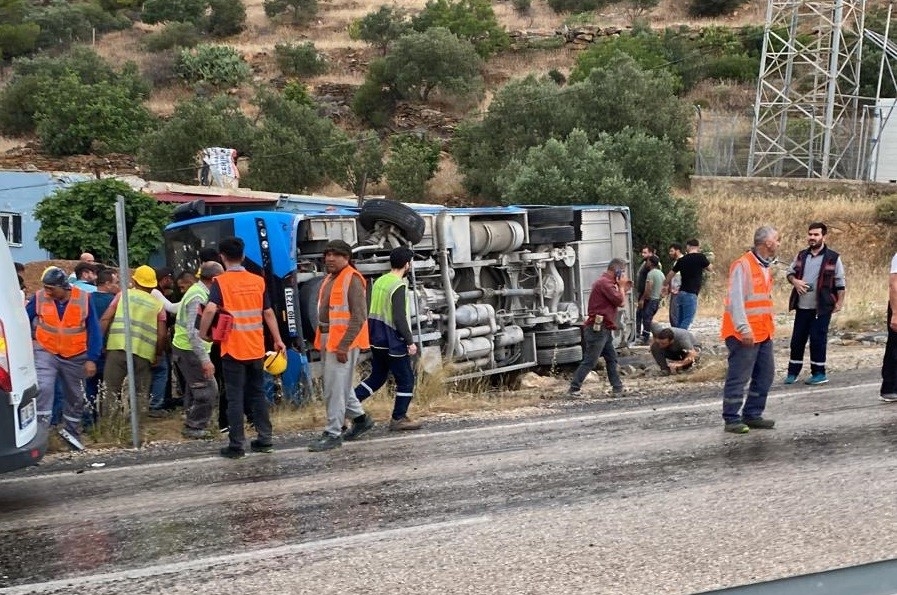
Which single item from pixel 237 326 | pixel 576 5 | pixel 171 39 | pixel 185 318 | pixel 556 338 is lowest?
pixel 556 338

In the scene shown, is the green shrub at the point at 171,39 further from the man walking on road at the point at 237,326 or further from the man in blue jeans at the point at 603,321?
the man walking on road at the point at 237,326

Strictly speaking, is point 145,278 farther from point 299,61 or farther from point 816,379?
point 299,61

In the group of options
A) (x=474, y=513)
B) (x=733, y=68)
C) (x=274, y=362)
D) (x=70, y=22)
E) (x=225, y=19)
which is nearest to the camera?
(x=474, y=513)

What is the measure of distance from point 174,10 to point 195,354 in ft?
184

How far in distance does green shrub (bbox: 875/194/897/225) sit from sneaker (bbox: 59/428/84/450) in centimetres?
2648

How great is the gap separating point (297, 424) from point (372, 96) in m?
36.2

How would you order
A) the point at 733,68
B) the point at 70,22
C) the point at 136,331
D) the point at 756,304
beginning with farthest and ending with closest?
the point at 70,22 < the point at 733,68 < the point at 136,331 < the point at 756,304

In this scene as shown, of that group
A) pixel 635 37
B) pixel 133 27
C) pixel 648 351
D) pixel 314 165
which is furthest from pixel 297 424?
pixel 133 27

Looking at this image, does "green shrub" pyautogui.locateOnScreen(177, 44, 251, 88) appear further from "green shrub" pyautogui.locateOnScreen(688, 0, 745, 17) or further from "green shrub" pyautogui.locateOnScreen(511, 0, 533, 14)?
"green shrub" pyautogui.locateOnScreen(688, 0, 745, 17)

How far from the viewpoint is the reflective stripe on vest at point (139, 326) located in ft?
36.5

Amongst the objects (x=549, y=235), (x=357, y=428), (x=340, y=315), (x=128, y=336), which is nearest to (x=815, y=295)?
(x=549, y=235)

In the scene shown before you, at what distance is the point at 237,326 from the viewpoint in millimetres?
9117

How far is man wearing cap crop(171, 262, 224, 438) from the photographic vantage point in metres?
10.3

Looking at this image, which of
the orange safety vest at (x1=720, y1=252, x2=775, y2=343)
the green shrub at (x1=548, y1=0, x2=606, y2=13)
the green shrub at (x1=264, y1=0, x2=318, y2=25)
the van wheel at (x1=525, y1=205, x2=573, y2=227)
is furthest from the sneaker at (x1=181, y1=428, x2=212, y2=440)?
the green shrub at (x1=548, y1=0, x2=606, y2=13)
